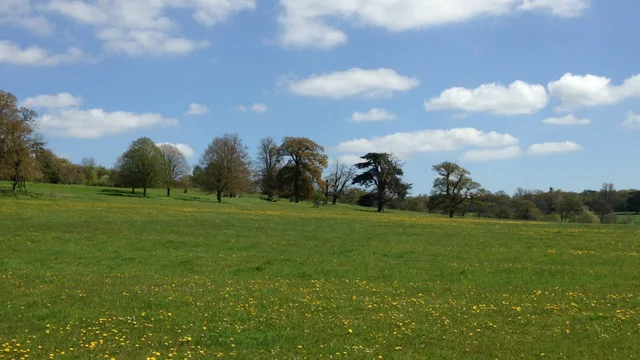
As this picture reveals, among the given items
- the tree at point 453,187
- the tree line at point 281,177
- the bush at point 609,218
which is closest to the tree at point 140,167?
the tree line at point 281,177

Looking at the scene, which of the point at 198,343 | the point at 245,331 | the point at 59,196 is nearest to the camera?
the point at 198,343

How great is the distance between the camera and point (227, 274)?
17.5 meters

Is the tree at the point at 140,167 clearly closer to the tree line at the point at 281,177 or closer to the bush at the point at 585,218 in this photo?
the tree line at the point at 281,177

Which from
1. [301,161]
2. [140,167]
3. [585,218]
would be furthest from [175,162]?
Answer: [585,218]

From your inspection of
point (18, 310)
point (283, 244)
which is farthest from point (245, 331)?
point (283, 244)

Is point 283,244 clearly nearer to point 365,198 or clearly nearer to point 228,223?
point 228,223

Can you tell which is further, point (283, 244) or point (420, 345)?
point (283, 244)

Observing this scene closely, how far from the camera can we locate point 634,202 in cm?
11644

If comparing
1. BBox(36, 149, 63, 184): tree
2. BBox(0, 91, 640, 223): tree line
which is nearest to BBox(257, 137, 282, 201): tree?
BBox(0, 91, 640, 223): tree line

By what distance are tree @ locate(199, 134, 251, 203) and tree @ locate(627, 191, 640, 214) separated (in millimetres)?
90561

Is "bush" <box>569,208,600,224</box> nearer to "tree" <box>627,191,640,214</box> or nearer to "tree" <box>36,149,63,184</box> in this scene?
"tree" <box>627,191,640,214</box>

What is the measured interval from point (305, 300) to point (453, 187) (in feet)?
303

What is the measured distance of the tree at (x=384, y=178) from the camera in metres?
103

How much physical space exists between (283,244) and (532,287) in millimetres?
13672
